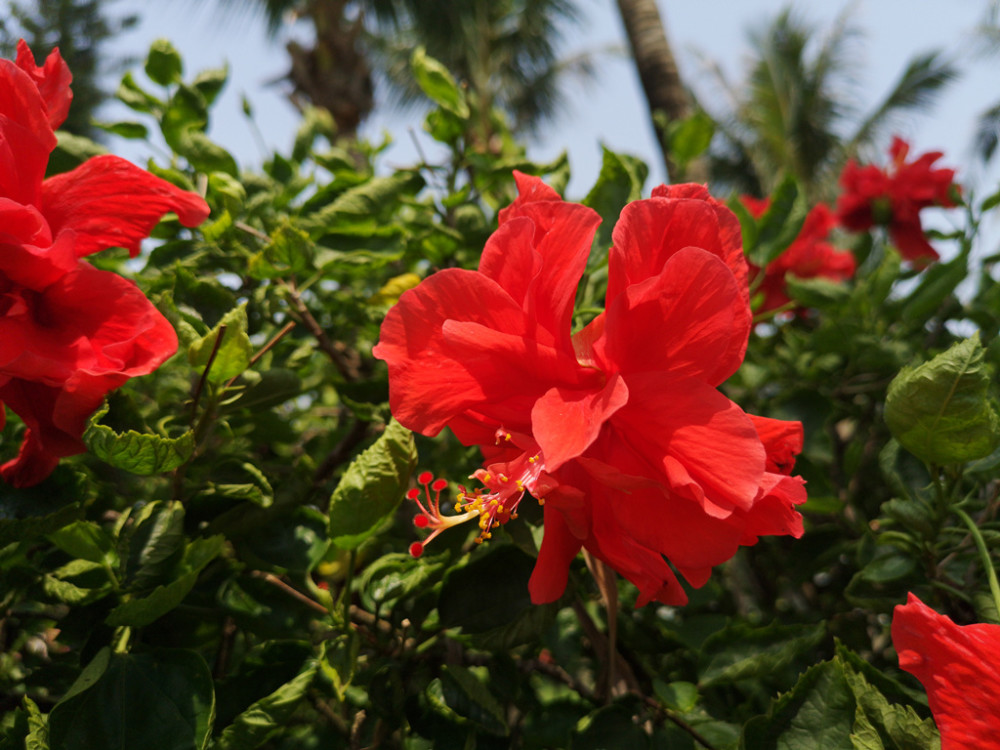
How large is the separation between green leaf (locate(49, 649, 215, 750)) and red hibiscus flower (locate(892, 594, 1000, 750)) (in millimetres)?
638

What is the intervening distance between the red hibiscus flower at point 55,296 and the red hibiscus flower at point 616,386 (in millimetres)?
265

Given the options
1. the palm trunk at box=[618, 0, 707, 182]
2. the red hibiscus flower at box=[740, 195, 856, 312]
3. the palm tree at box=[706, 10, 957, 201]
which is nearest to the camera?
the red hibiscus flower at box=[740, 195, 856, 312]

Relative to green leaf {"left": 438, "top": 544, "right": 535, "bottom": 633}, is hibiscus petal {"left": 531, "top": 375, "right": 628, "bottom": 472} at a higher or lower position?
higher

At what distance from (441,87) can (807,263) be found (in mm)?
1094

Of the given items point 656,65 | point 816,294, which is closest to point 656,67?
point 656,65

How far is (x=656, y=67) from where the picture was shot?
2395mm

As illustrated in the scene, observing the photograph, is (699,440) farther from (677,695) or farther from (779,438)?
(677,695)

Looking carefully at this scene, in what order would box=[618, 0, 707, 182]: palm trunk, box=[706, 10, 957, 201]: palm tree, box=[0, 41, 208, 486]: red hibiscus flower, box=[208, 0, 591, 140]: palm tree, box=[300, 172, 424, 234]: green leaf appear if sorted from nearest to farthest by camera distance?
box=[0, 41, 208, 486]: red hibiscus flower
box=[300, 172, 424, 234]: green leaf
box=[618, 0, 707, 182]: palm trunk
box=[208, 0, 591, 140]: palm tree
box=[706, 10, 957, 201]: palm tree

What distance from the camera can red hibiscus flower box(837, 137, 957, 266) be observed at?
2.13m

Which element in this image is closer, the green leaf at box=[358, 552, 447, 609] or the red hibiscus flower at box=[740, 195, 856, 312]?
the green leaf at box=[358, 552, 447, 609]

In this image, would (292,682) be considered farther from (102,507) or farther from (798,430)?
(798,430)

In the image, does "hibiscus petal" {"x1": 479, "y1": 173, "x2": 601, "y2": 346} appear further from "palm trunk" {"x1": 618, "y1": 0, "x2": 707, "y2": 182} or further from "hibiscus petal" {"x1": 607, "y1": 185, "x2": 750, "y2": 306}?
"palm trunk" {"x1": 618, "y1": 0, "x2": 707, "y2": 182}

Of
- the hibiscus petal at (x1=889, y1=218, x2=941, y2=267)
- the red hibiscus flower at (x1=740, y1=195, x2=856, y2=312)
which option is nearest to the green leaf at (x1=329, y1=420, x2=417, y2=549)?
the red hibiscus flower at (x1=740, y1=195, x2=856, y2=312)

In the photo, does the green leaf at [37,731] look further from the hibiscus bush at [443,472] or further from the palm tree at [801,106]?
the palm tree at [801,106]
